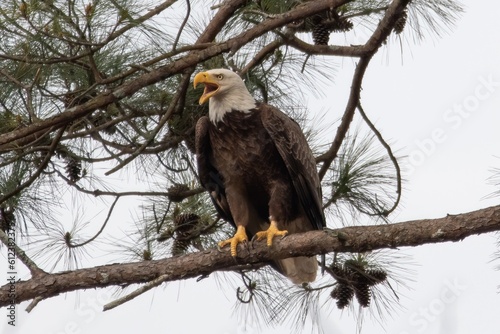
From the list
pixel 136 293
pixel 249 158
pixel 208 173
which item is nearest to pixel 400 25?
pixel 249 158

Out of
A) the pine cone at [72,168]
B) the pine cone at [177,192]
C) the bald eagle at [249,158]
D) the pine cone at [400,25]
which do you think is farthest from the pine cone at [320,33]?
the pine cone at [72,168]

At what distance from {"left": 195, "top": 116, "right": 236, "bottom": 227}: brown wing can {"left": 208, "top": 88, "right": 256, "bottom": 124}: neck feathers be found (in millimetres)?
71

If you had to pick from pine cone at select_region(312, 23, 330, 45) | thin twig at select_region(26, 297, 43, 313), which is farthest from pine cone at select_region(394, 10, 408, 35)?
thin twig at select_region(26, 297, 43, 313)

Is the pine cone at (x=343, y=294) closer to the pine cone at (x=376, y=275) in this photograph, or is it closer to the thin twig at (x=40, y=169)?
the pine cone at (x=376, y=275)

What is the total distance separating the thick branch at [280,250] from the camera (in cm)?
322

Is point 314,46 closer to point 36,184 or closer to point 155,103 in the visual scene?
point 155,103

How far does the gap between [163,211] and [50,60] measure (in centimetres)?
103

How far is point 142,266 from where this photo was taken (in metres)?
3.62

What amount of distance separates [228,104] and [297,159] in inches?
16.2

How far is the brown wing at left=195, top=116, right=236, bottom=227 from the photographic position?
433 centimetres

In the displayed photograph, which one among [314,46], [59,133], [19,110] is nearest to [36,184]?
[19,110]

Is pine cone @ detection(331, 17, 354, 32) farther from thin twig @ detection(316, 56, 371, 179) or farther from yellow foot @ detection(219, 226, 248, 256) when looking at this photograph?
yellow foot @ detection(219, 226, 248, 256)

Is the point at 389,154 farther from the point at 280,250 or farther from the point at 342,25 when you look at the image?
the point at 280,250

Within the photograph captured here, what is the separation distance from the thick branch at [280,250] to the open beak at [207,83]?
74 centimetres
